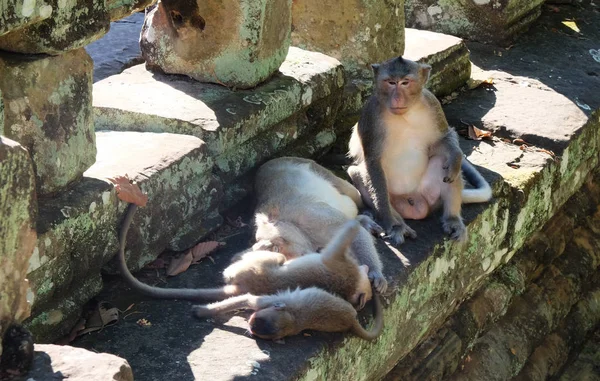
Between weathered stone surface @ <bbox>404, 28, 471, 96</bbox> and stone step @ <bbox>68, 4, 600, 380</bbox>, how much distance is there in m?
0.17

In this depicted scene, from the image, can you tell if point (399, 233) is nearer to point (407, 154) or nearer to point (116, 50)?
point (407, 154)

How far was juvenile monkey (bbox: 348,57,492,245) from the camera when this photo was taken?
16.3 ft

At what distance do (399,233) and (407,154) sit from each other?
58cm

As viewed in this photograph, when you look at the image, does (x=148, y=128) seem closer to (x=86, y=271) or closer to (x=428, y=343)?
(x=86, y=271)

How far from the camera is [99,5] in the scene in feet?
11.6

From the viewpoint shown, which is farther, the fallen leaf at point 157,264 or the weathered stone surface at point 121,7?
the fallen leaf at point 157,264

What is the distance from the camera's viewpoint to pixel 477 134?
19.8 feet

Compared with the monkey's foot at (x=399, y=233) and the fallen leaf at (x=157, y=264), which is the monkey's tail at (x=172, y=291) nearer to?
the fallen leaf at (x=157, y=264)

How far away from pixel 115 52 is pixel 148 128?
1.98 metres

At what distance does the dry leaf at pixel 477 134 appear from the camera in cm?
603

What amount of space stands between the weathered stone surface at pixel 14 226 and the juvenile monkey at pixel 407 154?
98.7 inches

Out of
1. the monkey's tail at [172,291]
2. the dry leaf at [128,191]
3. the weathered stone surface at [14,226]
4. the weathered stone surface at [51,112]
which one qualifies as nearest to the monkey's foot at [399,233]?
the monkey's tail at [172,291]

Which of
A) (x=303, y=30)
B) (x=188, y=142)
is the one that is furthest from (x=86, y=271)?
(x=303, y=30)

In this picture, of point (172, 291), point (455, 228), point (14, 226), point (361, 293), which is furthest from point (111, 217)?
point (455, 228)
